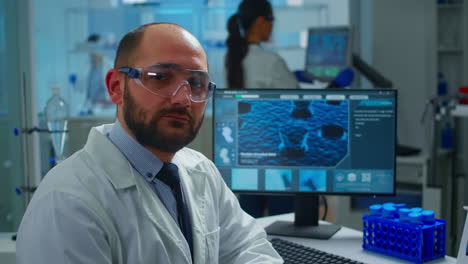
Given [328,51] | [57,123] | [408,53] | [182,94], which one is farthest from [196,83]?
[408,53]

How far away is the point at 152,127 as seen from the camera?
1126 mm

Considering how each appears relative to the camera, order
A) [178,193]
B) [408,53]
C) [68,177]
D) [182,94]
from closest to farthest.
Answer: [68,177] → [182,94] → [178,193] → [408,53]

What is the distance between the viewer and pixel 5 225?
228cm

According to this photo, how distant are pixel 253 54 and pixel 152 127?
1.77 m

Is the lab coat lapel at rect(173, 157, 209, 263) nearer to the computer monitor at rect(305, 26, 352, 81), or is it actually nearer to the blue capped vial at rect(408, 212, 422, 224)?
the blue capped vial at rect(408, 212, 422, 224)

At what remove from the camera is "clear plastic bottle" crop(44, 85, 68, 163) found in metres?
2.07

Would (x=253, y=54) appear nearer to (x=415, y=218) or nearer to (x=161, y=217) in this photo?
(x=415, y=218)

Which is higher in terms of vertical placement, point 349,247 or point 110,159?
point 110,159

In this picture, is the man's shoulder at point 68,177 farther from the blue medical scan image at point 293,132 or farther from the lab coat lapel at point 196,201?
the blue medical scan image at point 293,132

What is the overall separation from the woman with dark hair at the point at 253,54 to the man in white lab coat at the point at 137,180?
1.58m

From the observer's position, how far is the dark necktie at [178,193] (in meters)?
1.23

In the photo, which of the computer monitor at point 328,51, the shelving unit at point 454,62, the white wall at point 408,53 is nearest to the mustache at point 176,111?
the computer monitor at point 328,51

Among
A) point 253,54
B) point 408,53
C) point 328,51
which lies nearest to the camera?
point 253,54

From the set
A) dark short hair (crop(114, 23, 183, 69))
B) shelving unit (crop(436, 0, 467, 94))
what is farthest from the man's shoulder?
shelving unit (crop(436, 0, 467, 94))
